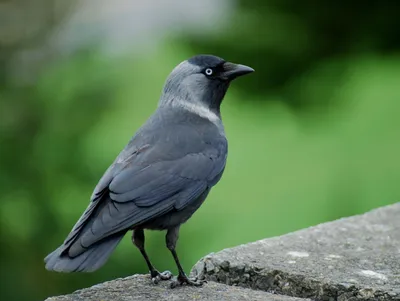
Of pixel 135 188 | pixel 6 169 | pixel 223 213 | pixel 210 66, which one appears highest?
pixel 210 66

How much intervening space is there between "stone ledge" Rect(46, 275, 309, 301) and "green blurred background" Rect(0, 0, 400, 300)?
175 centimetres

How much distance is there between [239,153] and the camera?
4867 mm

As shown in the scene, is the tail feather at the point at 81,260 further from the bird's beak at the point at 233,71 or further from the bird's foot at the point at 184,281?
the bird's beak at the point at 233,71

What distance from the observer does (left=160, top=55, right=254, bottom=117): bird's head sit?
2.86m

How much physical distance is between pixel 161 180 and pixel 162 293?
0.42 m

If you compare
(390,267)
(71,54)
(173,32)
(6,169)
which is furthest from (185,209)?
(173,32)

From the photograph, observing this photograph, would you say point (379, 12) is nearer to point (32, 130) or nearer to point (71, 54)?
point (71, 54)

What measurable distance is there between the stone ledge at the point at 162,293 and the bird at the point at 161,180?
66 mm

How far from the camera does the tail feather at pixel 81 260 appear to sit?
6.89 feet

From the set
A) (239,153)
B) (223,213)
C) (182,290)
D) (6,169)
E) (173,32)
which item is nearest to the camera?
(182,290)

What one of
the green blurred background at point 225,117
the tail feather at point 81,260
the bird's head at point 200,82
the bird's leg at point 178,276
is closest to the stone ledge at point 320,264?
the bird's leg at point 178,276

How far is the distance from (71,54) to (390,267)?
103 inches

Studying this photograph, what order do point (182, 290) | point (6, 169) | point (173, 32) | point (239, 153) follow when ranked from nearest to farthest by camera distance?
point (182, 290) → point (6, 169) → point (239, 153) → point (173, 32)

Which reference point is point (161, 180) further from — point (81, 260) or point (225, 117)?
point (225, 117)
